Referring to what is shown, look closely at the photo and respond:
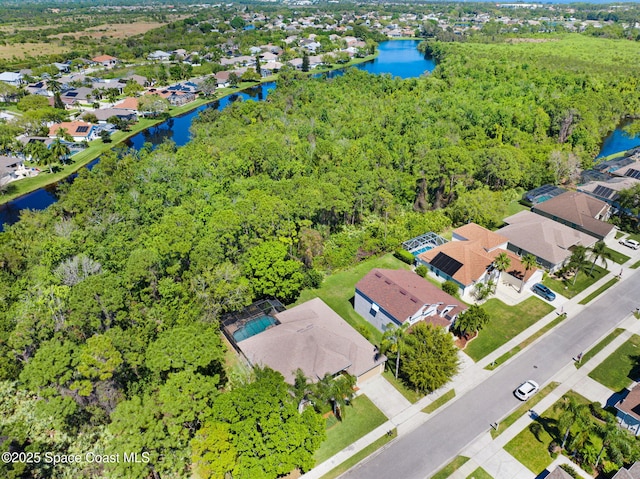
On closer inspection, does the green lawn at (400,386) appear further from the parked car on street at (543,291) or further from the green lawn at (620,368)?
the parked car on street at (543,291)

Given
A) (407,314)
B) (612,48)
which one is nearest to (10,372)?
(407,314)

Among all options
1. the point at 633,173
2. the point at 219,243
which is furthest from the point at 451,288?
the point at 633,173

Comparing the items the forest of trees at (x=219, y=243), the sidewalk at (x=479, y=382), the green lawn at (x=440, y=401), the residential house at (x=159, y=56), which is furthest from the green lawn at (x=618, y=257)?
the residential house at (x=159, y=56)

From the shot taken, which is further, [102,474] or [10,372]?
[10,372]

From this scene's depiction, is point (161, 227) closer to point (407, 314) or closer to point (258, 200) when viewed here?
point (258, 200)

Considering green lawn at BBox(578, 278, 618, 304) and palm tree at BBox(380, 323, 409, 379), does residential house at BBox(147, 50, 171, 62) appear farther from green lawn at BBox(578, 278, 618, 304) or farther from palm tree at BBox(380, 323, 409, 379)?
green lawn at BBox(578, 278, 618, 304)

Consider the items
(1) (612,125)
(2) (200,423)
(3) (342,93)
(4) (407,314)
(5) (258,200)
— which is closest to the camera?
(2) (200,423)
